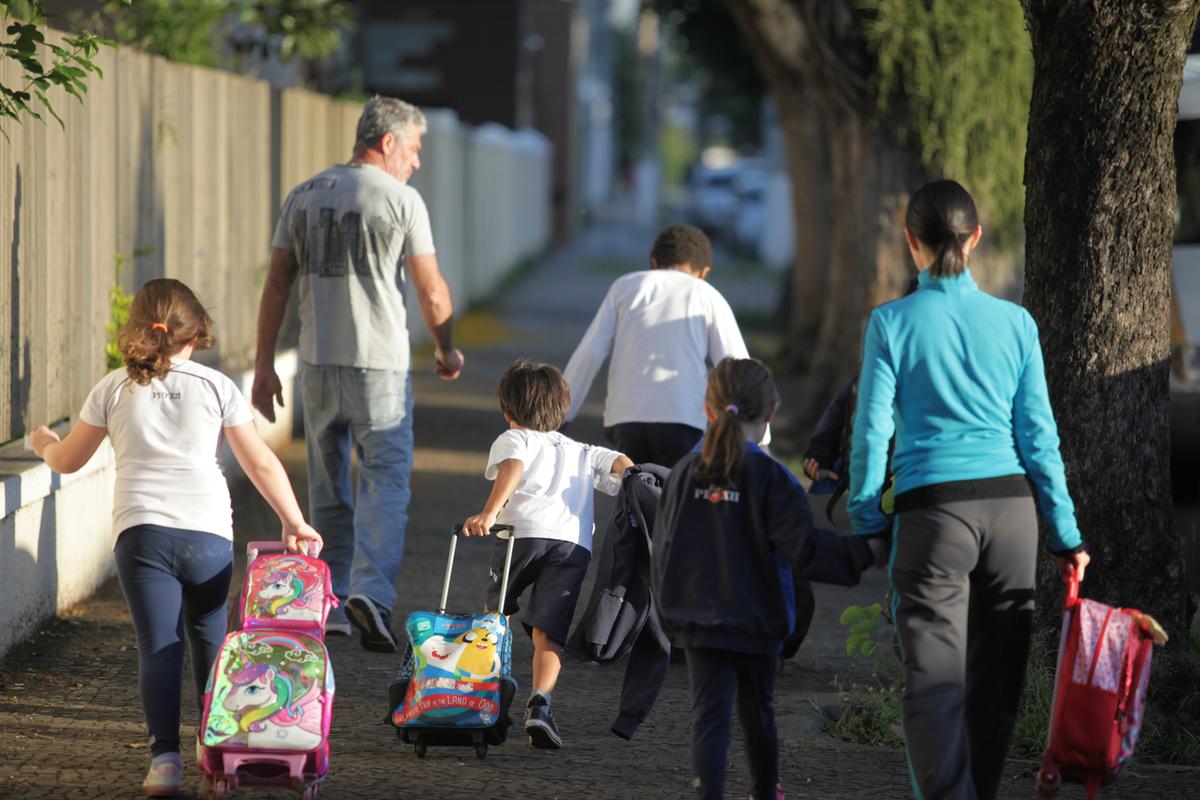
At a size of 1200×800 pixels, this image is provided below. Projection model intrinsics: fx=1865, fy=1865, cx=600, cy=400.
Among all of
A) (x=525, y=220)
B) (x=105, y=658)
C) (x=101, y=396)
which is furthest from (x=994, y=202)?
(x=525, y=220)

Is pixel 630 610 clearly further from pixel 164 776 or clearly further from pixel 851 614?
pixel 164 776

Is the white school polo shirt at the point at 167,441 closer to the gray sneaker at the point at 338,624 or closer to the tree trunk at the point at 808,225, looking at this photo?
the gray sneaker at the point at 338,624

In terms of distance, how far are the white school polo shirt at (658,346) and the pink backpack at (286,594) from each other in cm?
194

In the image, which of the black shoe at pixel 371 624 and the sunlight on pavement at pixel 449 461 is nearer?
the black shoe at pixel 371 624

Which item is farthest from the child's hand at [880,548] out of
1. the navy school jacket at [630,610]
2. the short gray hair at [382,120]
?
the short gray hair at [382,120]

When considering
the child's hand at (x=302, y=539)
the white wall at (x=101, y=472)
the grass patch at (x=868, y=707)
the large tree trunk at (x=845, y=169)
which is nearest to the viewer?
the child's hand at (x=302, y=539)

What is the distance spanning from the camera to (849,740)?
5.97 m

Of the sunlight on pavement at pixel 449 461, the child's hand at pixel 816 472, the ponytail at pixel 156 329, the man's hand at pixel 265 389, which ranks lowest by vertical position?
the sunlight on pavement at pixel 449 461

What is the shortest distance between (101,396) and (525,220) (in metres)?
32.9

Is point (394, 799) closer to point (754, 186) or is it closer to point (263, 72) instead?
point (263, 72)

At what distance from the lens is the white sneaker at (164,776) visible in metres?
4.96

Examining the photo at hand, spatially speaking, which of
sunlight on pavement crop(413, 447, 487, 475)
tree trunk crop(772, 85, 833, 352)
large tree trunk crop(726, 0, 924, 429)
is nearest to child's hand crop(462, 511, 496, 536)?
sunlight on pavement crop(413, 447, 487, 475)

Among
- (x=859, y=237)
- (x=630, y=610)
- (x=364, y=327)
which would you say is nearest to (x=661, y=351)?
(x=364, y=327)

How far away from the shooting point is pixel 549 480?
5746mm
